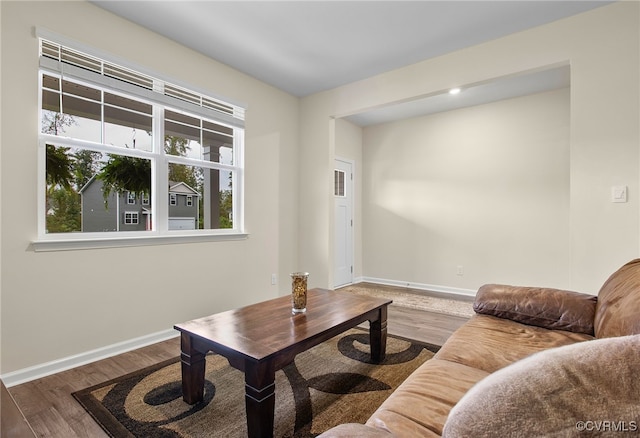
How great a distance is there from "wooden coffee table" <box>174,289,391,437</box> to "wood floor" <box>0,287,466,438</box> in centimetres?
56

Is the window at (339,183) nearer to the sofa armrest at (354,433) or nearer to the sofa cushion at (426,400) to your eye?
the sofa cushion at (426,400)

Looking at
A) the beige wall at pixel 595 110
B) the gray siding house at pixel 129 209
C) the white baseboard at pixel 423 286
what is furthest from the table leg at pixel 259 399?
the white baseboard at pixel 423 286

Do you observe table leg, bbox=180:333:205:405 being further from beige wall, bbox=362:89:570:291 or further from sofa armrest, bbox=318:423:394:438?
beige wall, bbox=362:89:570:291

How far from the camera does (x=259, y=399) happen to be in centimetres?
137

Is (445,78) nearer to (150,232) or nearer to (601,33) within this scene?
(601,33)

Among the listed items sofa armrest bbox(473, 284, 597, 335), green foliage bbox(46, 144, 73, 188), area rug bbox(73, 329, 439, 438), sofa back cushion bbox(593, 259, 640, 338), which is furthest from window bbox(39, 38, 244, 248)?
sofa back cushion bbox(593, 259, 640, 338)

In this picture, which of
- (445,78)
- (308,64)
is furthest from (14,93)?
(445,78)

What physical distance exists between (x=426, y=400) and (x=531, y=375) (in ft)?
2.25

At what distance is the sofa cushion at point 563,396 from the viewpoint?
460 mm

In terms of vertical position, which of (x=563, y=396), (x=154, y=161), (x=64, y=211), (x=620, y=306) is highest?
(x=154, y=161)

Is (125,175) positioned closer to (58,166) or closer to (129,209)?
(129,209)

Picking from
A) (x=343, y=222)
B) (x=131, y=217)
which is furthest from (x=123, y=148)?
(x=343, y=222)

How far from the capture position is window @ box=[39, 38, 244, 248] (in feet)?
7.48

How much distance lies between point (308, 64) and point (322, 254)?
2197 millimetres
